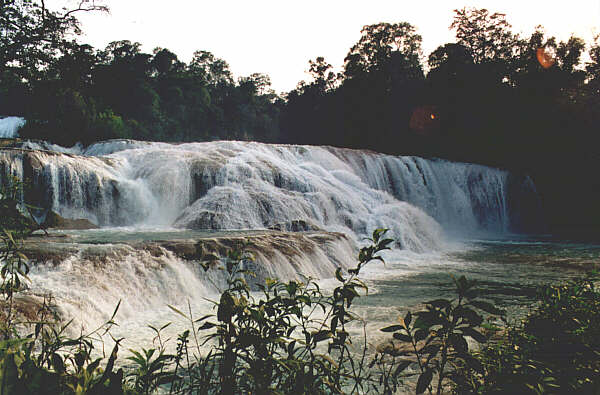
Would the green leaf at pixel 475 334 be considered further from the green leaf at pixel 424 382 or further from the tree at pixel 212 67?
the tree at pixel 212 67

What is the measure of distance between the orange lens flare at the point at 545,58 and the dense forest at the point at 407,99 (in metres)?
0.11

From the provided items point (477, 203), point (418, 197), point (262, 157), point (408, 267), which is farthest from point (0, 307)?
point (477, 203)

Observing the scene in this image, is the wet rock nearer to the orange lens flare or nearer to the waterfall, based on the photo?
the waterfall

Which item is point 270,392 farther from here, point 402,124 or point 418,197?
point 402,124

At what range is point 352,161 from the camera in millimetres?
20406

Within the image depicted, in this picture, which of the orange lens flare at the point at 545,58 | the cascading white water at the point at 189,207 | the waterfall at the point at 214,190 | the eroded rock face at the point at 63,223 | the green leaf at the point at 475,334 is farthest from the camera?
the orange lens flare at the point at 545,58

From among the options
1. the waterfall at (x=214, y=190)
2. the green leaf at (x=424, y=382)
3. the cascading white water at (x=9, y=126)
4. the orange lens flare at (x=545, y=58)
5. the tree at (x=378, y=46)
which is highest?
the tree at (x=378, y=46)

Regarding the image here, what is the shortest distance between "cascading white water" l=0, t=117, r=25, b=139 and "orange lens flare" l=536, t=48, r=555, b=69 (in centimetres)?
3616

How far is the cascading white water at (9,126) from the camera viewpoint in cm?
3206

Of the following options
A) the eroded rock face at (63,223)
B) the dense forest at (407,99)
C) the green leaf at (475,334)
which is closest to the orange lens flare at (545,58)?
the dense forest at (407,99)

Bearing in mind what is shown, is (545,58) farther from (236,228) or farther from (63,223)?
(63,223)

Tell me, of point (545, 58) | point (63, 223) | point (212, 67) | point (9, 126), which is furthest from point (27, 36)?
point (212, 67)

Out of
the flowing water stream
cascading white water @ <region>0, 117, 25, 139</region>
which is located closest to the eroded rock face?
the flowing water stream

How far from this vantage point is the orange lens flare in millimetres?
28609
